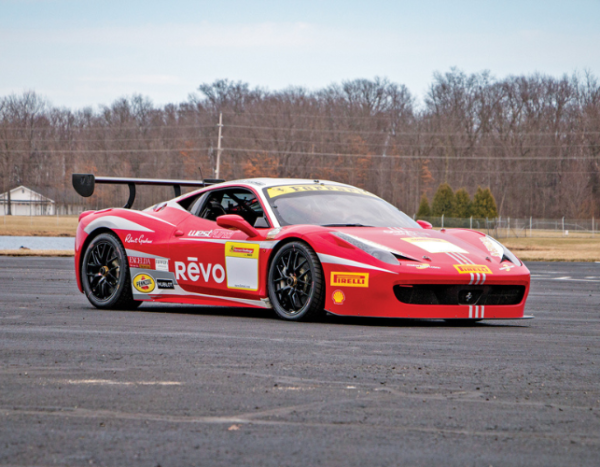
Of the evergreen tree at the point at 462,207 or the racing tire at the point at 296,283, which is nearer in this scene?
the racing tire at the point at 296,283

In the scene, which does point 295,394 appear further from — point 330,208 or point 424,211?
point 424,211

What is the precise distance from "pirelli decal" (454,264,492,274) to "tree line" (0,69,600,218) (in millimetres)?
61215

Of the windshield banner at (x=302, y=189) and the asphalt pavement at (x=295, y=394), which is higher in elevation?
the windshield banner at (x=302, y=189)

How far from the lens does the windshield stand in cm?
796

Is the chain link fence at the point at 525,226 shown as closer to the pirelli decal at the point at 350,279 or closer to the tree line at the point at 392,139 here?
the tree line at the point at 392,139

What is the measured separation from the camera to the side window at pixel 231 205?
848cm

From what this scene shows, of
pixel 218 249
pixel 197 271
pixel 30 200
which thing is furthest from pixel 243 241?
pixel 30 200

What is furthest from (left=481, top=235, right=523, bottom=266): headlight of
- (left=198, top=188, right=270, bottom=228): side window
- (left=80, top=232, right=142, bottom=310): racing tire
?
(left=80, top=232, right=142, bottom=310): racing tire

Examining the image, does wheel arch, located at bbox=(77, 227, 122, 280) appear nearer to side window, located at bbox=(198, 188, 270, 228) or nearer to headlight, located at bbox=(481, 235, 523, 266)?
side window, located at bbox=(198, 188, 270, 228)

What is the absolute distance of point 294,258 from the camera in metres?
7.36

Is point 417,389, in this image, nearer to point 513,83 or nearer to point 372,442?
point 372,442

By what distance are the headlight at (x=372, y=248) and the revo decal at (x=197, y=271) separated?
136 centimetres

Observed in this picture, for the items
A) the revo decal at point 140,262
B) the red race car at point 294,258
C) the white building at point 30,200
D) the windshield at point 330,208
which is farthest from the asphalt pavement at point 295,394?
the white building at point 30,200

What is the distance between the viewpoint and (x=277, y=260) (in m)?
7.49
